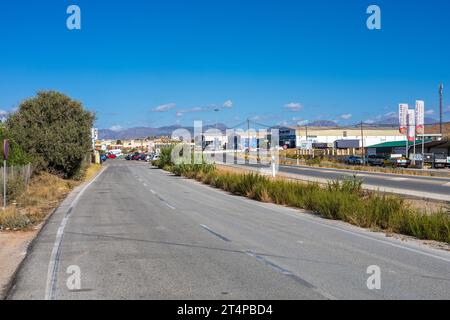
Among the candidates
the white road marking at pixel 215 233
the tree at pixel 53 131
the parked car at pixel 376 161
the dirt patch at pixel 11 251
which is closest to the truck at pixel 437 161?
the parked car at pixel 376 161

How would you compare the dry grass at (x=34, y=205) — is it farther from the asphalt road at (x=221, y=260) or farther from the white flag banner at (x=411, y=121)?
the white flag banner at (x=411, y=121)

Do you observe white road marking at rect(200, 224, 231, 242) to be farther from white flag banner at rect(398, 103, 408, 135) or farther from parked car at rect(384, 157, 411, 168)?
white flag banner at rect(398, 103, 408, 135)

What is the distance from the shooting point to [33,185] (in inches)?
1150

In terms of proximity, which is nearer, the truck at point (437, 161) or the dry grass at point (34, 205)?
the dry grass at point (34, 205)

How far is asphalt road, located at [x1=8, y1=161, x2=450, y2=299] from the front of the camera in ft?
24.4

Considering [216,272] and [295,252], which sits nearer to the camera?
[216,272]

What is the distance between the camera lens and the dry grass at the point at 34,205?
49.6ft

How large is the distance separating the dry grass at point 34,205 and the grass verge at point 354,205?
30.5ft

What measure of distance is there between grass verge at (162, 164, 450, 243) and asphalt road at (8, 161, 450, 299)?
2.99 feet
